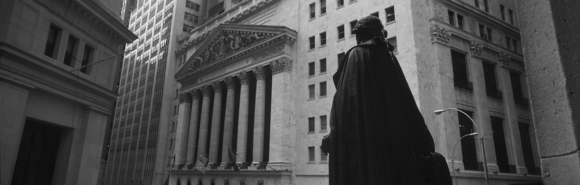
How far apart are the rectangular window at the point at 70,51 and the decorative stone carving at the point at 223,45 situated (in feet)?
74.2

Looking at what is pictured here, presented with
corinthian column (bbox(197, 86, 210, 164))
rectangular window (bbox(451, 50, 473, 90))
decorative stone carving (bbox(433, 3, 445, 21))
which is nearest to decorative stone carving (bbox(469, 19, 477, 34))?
rectangular window (bbox(451, 50, 473, 90))

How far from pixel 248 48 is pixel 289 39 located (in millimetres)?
6333

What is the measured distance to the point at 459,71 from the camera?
3456cm

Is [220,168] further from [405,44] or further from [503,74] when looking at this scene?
[503,74]

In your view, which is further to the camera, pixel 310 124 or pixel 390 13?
pixel 310 124

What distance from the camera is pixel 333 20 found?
38.5 m

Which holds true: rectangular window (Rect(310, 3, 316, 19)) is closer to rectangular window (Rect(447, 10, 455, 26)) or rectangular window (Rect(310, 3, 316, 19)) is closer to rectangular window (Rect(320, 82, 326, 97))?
rectangular window (Rect(320, 82, 326, 97))

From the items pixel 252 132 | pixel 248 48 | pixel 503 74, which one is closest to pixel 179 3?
pixel 248 48

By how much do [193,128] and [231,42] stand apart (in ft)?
48.2

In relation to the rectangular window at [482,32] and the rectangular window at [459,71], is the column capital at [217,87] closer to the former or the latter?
the rectangular window at [459,71]

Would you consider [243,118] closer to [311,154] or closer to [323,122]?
[311,154]

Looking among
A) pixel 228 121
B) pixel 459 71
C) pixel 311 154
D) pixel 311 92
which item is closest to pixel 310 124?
pixel 311 154

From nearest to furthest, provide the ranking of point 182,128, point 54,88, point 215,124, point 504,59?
point 54,88 → point 504,59 → point 215,124 → point 182,128

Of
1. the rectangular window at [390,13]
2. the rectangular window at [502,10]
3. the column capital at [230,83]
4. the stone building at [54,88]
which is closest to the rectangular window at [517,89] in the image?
the rectangular window at [502,10]
